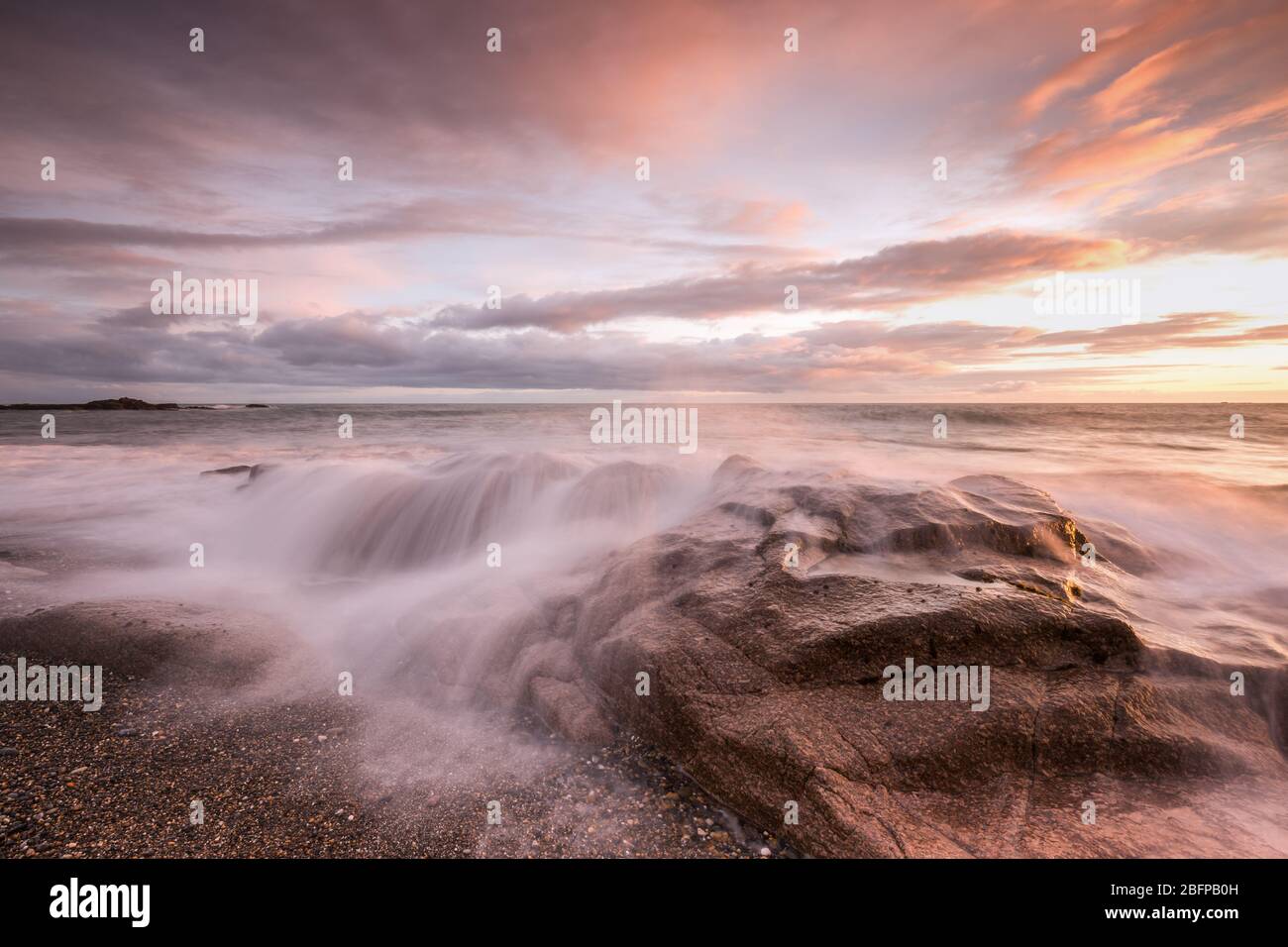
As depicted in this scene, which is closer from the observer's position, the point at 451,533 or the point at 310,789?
the point at 310,789

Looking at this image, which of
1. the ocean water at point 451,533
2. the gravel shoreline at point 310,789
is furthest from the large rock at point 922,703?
the ocean water at point 451,533

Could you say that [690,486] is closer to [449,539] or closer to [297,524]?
[449,539]

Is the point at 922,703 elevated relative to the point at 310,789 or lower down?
elevated

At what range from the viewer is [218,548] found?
10.8 m

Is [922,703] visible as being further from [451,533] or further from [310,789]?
[451,533]

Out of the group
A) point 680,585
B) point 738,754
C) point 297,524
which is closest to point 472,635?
point 680,585

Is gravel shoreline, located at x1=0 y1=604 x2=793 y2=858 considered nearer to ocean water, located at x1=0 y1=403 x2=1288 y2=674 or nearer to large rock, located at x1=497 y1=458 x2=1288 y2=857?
large rock, located at x1=497 y1=458 x2=1288 y2=857

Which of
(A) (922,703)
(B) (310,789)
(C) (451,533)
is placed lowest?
(B) (310,789)

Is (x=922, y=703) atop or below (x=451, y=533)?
below

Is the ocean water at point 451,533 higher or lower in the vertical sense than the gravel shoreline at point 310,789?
higher

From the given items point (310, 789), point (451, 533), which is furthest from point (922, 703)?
point (451, 533)

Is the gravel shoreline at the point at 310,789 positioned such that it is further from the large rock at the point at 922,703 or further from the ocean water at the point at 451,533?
the ocean water at the point at 451,533
